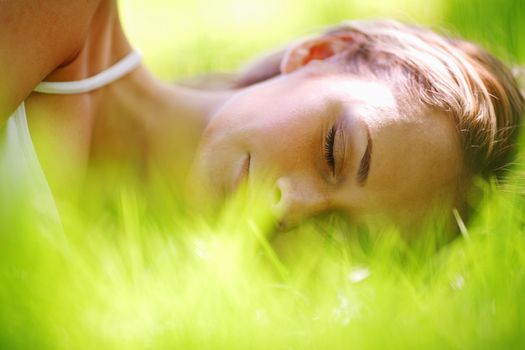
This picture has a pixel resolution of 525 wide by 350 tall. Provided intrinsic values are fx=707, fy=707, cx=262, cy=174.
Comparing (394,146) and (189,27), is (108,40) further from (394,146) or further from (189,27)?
(189,27)

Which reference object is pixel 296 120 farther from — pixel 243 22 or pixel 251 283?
pixel 243 22

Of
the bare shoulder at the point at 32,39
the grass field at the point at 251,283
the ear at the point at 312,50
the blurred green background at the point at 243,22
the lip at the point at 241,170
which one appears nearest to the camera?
the grass field at the point at 251,283

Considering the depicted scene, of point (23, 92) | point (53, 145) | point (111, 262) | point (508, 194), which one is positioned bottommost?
point (508, 194)

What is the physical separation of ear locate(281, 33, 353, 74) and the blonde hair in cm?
3

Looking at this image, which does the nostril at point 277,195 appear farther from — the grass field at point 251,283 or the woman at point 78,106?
the woman at point 78,106

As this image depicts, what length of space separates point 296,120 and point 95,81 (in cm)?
46

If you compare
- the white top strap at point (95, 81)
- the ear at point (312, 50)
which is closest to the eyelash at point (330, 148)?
the ear at point (312, 50)

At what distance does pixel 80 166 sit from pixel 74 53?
0.78 ft

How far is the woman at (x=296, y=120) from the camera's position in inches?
53.7

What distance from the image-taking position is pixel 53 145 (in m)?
1.47

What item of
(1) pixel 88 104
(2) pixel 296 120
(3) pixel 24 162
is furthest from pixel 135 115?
(2) pixel 296 120

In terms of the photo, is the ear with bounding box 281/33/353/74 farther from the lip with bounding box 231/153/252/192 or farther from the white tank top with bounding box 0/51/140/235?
the white tank top with bounding box 0/51/140/235

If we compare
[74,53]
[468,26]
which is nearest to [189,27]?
[468,26]

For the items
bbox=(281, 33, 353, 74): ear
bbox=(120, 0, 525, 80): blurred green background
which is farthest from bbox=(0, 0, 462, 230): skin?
bbox=(120, 0, 525, 80): blurred green background
